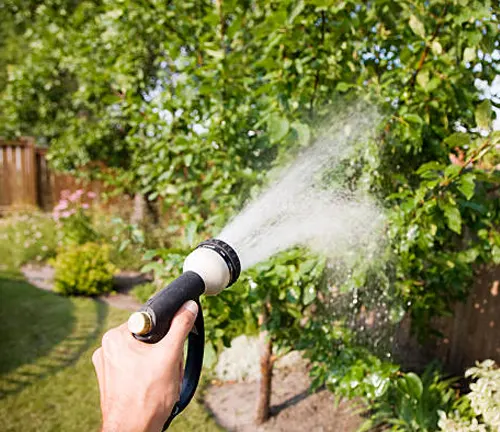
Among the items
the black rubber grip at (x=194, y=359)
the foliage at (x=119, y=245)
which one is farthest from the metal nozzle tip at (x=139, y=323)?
the foliage at (x=119, y=245)

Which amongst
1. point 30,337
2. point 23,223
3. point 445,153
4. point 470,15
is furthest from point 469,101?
point 23,223

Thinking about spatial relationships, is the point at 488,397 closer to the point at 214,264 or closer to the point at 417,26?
the point at 214,264

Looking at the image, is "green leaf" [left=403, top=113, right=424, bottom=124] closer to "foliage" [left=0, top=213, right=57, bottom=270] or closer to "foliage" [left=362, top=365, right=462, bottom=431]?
"foliage" [left=362, top=365, right=462, bottom=431]

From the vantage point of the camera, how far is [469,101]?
6.53 ft

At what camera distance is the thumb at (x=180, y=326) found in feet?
2.85

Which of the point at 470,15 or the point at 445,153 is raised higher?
the point at 470,15

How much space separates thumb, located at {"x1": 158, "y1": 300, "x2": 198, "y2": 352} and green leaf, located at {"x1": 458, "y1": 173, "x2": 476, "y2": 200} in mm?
1060

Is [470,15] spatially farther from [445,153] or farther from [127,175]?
[127,175]

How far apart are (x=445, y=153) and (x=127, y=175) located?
130 inches

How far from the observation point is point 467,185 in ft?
5.11

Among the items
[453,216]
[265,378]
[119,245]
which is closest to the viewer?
[453,216]

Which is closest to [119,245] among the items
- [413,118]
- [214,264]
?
[413,118]

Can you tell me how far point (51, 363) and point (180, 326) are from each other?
353 centimetres

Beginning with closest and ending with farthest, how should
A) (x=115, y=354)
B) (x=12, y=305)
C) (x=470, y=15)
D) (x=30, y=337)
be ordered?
(x=115, y=354), (x=470, y=15), (x=30, y=337), (x=12, y=305)
